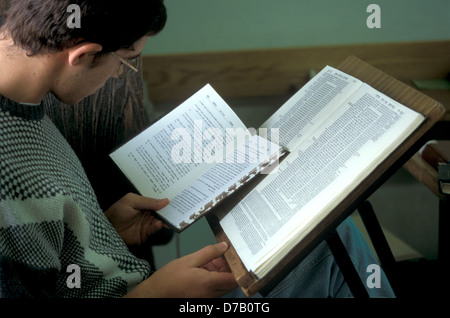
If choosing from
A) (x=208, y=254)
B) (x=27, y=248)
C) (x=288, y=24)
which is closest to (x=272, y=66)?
(x=288, y=24)

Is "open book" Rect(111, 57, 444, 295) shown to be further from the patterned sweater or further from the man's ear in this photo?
the man's ear

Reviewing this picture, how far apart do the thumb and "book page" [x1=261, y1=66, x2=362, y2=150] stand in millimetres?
217

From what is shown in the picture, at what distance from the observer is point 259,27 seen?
5.26ft

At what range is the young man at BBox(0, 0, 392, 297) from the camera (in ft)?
2.28

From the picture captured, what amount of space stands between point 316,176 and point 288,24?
40.3 inches

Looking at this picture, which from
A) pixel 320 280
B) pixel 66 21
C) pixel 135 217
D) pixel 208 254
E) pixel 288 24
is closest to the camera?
pixel 66 21

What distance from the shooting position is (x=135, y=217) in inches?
39.5

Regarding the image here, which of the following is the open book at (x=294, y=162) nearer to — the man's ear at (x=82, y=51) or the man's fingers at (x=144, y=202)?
the man's fingers at (x=144, y=202)

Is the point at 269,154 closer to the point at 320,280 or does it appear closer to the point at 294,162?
the point at 294,162

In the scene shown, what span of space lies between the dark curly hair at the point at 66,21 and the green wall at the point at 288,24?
34.9 inches

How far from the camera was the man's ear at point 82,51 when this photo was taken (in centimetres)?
72
